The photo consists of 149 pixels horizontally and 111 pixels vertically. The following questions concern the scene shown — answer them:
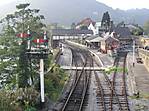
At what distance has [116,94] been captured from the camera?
28.4 m

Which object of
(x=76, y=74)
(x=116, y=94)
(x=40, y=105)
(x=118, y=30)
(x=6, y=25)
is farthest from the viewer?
(x=118, y=30)

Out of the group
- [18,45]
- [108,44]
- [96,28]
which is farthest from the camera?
[96,28]

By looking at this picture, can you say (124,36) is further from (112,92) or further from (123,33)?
(112,92)

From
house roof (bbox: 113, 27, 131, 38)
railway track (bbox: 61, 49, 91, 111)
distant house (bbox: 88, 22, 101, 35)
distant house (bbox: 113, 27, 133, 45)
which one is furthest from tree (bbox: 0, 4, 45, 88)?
distant house (bbox: 88, 22, 101, 35)

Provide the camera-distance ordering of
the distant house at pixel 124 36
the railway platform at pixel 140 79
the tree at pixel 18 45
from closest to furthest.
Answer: the tree at pixel 18 45, the railway platform at pixel 140 79, the distant house at pixel 124 36

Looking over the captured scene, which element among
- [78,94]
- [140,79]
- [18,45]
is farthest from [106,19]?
[18,45]

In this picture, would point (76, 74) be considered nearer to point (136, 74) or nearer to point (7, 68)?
point (136, 74)

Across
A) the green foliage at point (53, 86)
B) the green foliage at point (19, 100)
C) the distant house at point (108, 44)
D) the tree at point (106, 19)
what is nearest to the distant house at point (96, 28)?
the tree at point (106, 19)

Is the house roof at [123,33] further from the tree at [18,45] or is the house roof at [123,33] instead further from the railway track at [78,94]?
the tree at [18,45]

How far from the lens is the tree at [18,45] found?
24.0 meters

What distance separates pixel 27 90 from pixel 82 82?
41.0 feet

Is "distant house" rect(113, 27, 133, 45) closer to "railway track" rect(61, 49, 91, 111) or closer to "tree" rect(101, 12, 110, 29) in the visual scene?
"tree" rect(101, 12, 110, 29)

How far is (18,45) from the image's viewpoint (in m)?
25.0

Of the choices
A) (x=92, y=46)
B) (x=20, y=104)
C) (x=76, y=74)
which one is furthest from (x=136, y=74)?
(x=92, y=46)
